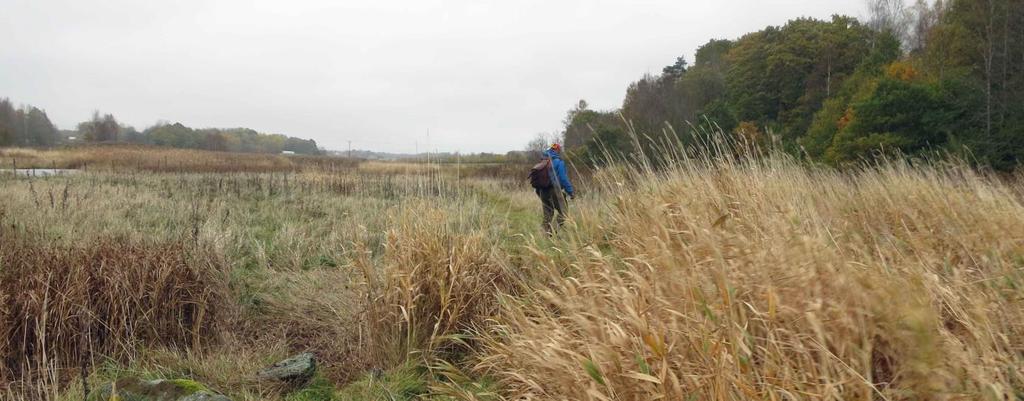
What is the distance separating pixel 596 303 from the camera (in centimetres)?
258

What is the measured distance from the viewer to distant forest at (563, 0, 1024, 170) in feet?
58.9

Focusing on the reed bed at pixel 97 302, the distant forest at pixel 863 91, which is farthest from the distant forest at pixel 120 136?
the reed bed at pixel 97 302

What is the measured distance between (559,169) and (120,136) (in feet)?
209

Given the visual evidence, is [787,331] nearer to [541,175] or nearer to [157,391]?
[157,391]

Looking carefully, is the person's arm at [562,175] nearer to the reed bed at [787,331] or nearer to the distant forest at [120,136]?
the reed bed at [787,331]

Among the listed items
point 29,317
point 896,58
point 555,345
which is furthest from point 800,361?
point 896,58

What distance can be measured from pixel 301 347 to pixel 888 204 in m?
4.61

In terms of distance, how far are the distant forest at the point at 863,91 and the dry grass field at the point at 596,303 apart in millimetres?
1445

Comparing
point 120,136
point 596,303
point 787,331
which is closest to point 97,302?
point 596,303

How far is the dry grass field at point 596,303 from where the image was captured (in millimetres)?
1682

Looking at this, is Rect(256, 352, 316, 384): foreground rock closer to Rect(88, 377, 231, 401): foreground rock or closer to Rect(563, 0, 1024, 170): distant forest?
Rect(88, 377, 231, 401): foreground rock

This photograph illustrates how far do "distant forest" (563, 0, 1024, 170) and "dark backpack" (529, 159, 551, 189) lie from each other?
776 millimetres

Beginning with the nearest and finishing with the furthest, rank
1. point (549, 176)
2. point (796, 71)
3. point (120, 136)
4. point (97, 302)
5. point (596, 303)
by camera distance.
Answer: point (596, 303) → point (97, 302) → point (549, 176) → point (796, 71) → point (120, 136)

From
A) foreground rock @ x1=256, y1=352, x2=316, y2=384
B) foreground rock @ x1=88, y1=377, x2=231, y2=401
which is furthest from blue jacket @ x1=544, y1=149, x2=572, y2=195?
foreground rock @ x1=88, y1=377, x2=231, y2=401
